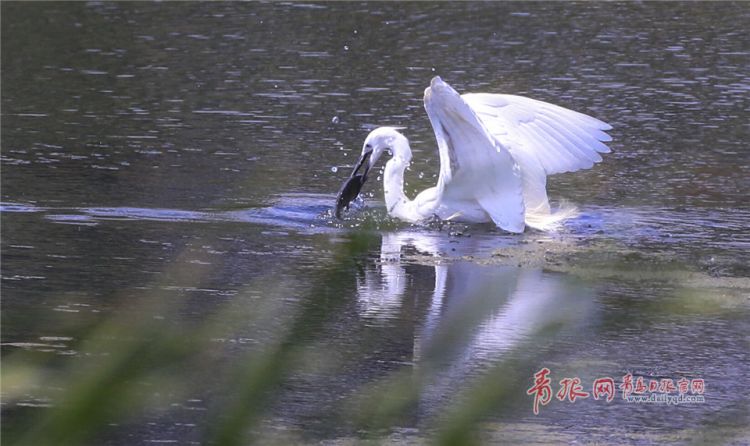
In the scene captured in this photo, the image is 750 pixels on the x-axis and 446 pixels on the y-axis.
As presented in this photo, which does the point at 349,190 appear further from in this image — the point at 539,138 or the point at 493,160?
the point at 539,138

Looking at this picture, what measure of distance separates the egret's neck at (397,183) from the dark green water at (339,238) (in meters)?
0.19

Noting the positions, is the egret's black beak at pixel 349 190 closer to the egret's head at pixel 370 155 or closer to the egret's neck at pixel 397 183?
the egret's head at pixel 370 155

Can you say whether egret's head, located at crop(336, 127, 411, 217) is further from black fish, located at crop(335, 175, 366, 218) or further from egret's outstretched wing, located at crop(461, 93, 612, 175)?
egret's outstretched wing, located at crop(461, 93, 612, 175)

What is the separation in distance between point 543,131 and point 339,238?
3.70 meters

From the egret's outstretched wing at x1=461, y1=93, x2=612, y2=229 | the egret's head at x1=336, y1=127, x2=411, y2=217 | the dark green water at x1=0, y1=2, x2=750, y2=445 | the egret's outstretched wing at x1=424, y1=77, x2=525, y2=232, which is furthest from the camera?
the egret's head at x1=336, y1=127, x2=411, y2=217

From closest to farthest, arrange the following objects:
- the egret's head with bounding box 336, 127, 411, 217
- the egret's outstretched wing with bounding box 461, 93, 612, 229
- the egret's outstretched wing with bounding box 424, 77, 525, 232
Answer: the egret's outstretched wing with bounding box 424, 77, 525, 232 < the egret's outstretched wing with bounding box 461, 93, 612, 229 < the egret's head with bounding box 336, 127, 411, 217

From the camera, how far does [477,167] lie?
8.20 meters

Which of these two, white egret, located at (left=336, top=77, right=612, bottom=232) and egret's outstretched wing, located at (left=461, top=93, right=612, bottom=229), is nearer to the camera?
white egret, located at (left=336, top=77, right=612, bottom=232)

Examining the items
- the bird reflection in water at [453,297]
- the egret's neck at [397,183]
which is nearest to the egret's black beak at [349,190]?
the egret's neck at [397,183]

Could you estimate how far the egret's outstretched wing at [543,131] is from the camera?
866 centimetres

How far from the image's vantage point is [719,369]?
5625 mm

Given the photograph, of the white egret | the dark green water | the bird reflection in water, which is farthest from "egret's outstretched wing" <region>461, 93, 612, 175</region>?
the bird reflection in water

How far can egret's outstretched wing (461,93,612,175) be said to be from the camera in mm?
8656

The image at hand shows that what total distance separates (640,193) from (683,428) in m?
4.52
